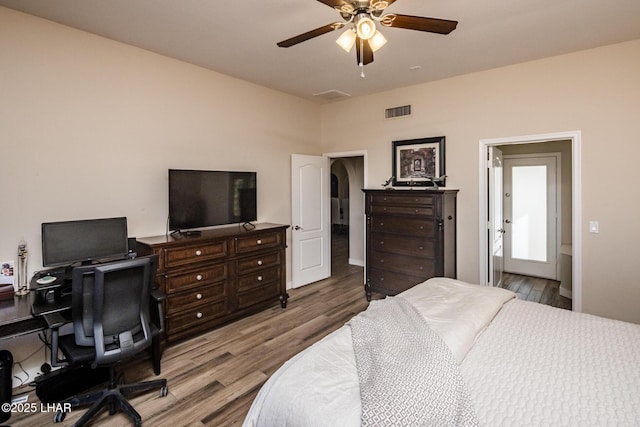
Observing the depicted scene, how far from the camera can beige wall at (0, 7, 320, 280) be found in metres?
2.57

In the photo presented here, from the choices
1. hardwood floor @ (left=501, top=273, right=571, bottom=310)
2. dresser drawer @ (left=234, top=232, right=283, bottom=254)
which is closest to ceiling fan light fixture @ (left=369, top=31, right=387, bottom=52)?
dresser drawer @ (left=234, top=232, right=283, bottom=254)

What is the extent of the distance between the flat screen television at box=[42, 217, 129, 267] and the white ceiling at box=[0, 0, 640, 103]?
67.8 inches

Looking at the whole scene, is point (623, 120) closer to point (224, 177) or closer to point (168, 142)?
point (224, 177)

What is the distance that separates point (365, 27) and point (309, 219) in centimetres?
348

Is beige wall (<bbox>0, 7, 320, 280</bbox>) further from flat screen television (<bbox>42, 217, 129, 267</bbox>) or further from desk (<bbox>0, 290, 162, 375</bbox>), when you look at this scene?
desk (<bbox>0, 290, 162, 375</bbox>)

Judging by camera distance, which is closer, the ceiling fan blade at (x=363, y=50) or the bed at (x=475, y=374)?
the bed at (x=475, y=374)

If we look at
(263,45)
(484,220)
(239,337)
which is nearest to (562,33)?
(484,220)

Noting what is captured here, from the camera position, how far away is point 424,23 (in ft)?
6.40

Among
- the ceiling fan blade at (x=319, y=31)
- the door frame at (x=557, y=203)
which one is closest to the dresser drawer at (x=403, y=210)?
the ceiling fan blade at (x=319, y=31)

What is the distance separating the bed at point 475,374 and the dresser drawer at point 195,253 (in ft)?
6.36

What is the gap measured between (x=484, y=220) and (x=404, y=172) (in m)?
1.24

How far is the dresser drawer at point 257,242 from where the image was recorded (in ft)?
11.8

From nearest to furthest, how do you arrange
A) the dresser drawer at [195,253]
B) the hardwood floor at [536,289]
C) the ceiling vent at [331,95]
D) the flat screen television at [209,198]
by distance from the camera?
1. the dresser drawer at [195,253]
2. the flat screen television at [209,198]
3. the hardwood floor at [536,289]
4. the ceiling vent at [331,95]

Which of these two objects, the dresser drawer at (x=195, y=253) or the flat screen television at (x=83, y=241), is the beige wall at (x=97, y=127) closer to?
the flat screen television at (x=83, y=241)
